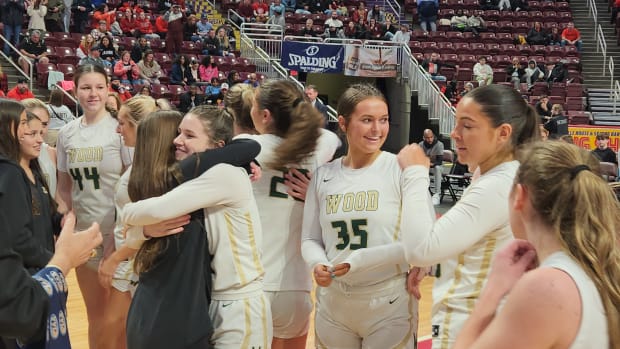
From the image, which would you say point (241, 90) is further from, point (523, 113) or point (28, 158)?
point (523, 113)

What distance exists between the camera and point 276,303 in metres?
3.25

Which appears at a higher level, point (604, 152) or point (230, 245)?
point (230, 245)

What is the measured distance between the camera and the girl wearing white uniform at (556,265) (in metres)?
1.49

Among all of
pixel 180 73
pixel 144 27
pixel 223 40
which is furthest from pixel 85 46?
pixel 223 40

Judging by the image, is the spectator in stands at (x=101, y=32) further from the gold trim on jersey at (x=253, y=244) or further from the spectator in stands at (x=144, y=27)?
the gold trim on jersey at (x=253, y=244)

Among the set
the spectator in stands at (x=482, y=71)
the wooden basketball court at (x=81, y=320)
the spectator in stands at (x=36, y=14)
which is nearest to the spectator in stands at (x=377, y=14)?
the spectator in stands at (x=482, y=71)

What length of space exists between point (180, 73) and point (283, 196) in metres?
12.6

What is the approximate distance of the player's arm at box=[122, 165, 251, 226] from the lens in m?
2.55

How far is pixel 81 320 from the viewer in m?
5.72

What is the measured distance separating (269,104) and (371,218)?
68 centimetres

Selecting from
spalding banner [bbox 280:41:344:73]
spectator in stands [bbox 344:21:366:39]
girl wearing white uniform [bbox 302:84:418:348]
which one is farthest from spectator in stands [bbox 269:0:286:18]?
girl wearing white uniform [bbox 302:84:418:348]

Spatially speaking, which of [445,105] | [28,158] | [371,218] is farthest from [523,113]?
[445,105]

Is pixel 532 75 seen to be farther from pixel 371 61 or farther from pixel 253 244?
pixel 253 244

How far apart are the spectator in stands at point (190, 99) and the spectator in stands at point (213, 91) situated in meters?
0.16
